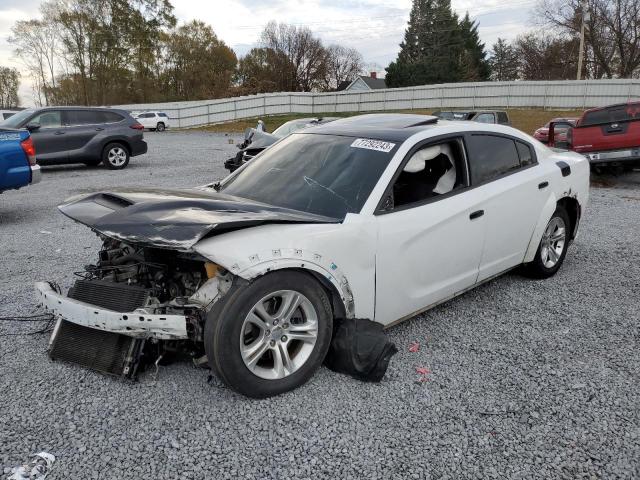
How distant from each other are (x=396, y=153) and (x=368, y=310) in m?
1.09

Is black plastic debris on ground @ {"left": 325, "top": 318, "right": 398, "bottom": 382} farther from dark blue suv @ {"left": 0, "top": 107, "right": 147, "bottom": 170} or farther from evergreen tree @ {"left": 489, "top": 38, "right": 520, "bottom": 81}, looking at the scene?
evergreen tree @ {"left": 489, "top": 38, "right": 520, "bottom": 81}

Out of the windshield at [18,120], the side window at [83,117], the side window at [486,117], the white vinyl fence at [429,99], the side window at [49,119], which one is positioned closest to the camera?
Result: the windshield at [18,120]

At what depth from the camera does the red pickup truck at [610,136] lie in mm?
10766

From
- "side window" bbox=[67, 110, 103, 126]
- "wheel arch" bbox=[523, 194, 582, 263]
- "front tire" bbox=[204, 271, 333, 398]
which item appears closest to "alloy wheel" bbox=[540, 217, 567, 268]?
"wheel arch" bbox=[523, 194, 582, 263]

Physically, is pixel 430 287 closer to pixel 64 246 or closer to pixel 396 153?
pixel 396 153

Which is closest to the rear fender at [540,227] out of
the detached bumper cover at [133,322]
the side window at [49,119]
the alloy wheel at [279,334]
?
the alloy wheel at [279,334]

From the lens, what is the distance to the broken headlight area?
9.12 ft

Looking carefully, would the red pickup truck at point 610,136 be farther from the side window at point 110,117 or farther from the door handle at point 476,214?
the side window at point 110,117

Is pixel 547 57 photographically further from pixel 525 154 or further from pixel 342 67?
pixel 525 154

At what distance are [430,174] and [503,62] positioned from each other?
71275 mm

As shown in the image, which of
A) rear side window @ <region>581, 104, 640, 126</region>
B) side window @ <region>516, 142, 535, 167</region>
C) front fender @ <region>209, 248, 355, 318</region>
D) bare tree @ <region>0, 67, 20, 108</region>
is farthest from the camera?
bare tree @ <region>0, 67, 20, 108</region>

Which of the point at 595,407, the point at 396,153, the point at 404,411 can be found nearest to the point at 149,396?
the point at 404,411

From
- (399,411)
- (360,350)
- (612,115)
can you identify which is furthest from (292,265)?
(612,115)

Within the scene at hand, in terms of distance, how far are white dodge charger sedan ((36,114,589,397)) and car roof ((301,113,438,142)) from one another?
0.05 ft
